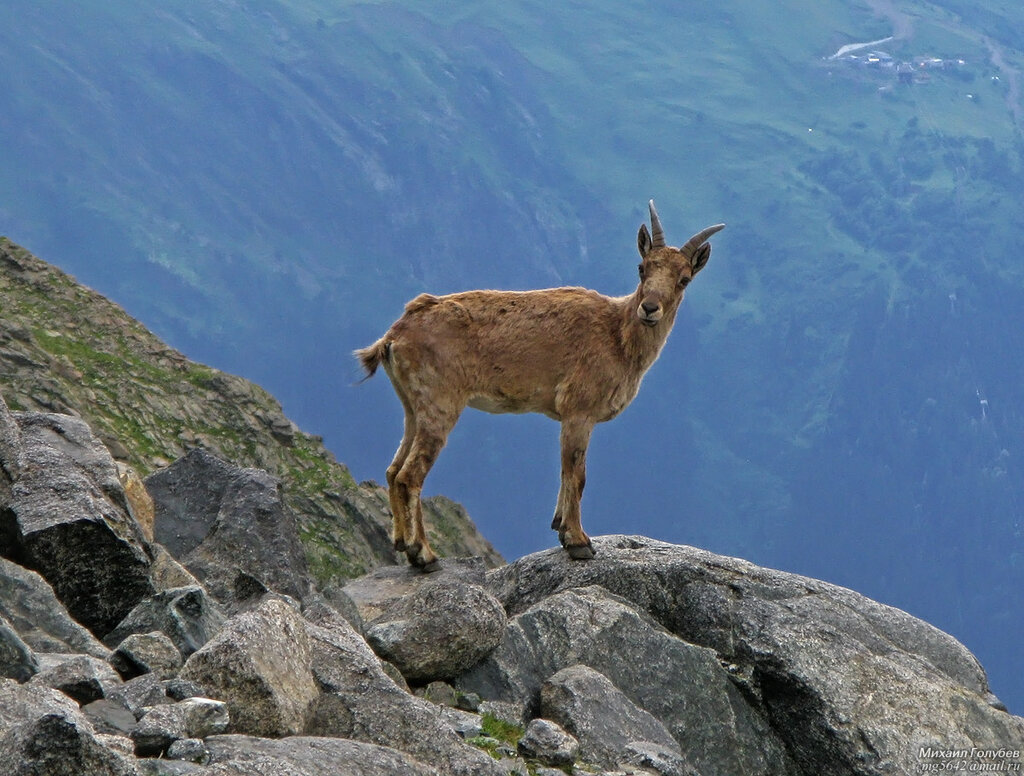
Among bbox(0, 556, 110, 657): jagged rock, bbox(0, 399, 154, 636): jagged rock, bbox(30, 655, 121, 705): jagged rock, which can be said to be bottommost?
bbox(30, 655, 121, 705): jagged rock

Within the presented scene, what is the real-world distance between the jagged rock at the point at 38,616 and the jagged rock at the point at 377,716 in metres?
2.03

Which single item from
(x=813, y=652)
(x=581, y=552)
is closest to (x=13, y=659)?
(x=581, y=552)

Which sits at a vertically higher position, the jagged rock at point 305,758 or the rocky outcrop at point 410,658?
the rocky outcrop at point 410,658

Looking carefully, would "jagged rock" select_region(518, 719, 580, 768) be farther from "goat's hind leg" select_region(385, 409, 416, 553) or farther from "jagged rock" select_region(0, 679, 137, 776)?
"goat's hind leg" select_region(385, 409, 416, 553)

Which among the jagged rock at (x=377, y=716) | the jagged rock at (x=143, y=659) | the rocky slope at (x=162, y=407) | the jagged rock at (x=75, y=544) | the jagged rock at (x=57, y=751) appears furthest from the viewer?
the rocky slope at (x=162, y=407)

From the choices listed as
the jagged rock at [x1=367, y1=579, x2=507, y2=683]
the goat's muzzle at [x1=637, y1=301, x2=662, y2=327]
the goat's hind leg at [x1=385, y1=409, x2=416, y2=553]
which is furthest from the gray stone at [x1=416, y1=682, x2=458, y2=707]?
the goat's muzzle at [x1=637, y1=301, x2=662, y2=327]

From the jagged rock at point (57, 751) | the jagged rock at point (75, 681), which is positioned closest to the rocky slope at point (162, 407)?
the jagged rock at point (75, 681)

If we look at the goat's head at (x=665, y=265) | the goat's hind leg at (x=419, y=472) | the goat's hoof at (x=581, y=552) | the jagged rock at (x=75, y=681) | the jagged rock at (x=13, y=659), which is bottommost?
the jagged rock at (x=75, y=681)

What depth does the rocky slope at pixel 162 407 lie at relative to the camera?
44562 mm

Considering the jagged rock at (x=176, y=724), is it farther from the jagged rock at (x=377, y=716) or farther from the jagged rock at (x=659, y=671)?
the jagged rock at (x=659, y=671)

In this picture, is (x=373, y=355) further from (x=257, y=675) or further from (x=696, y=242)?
(x=257, y=675)

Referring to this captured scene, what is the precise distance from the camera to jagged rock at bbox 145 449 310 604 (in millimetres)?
14773

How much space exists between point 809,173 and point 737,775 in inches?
7726

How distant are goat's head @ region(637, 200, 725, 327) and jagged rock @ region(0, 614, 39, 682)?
29.9 ft
